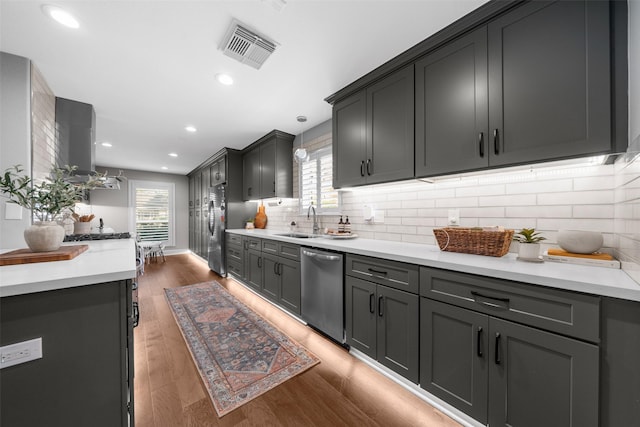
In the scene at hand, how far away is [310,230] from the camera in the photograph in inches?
141

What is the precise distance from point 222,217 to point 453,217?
158 inches

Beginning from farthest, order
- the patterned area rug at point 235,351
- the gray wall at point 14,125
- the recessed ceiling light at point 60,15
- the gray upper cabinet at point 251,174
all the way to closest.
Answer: the gray upper cabinet at point 251,174
the gray wall at point 14,125
the patterned area rug at point 235,351
the recessed ceiling light at point 60,15

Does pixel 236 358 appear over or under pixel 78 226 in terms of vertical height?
under

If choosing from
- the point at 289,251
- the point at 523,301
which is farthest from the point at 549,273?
the point at 289,251

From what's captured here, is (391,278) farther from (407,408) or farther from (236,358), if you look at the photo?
(236,358)

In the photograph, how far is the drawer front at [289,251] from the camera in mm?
2590

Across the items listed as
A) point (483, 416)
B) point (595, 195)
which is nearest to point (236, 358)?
point (483, 416)

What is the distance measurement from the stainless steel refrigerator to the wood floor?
2.25 metres

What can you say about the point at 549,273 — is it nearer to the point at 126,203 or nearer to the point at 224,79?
the point at 224,79

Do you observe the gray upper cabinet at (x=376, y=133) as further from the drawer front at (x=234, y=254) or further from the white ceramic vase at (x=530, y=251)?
the drawer front at (x=234, y=254)

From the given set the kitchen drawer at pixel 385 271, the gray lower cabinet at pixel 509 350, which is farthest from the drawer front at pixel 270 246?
the gray lower cabinet at pixel 509 350

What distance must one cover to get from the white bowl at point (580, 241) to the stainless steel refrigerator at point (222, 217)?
14.7 feet

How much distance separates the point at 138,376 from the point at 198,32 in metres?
2.61

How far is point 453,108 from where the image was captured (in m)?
1.67
